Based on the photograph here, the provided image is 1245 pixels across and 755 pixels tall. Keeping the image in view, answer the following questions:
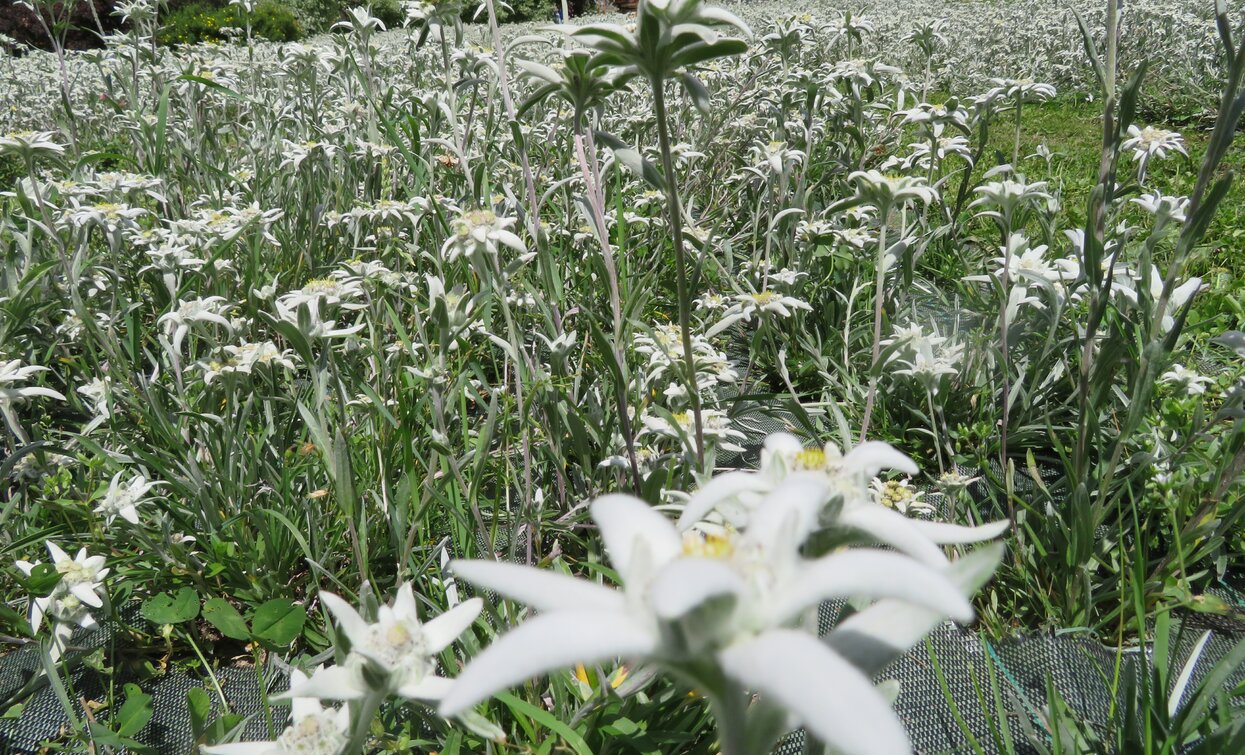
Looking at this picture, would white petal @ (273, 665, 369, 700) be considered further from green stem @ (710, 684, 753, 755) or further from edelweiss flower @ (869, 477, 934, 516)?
edelweiss flower @ (869, 477, 934, 516)

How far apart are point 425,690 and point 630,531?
1.29 ft

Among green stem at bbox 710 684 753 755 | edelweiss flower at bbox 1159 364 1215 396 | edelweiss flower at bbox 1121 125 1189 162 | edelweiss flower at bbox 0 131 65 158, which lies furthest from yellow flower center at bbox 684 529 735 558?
edelweiss flower at bbox 1121 125 1189 162

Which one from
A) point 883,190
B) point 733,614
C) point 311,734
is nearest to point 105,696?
point 311,734

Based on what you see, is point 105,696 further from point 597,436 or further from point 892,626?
point 892,626

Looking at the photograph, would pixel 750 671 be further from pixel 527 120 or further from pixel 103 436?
pixel 527 120

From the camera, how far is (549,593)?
0.57m

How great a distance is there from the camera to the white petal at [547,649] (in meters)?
0.48

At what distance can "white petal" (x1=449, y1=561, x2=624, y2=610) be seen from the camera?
57 centimetres

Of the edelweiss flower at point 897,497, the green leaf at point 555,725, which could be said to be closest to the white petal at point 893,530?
the green leaf at point 555,725

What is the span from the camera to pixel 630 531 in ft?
2.08

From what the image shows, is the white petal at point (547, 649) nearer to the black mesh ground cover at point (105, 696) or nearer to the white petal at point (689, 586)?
the white petal at point (689, 586)

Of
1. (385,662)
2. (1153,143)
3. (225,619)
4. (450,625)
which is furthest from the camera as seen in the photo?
(1153,143)

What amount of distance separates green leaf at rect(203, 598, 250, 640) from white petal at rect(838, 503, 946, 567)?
1363 mm

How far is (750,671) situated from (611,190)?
11.4ft
